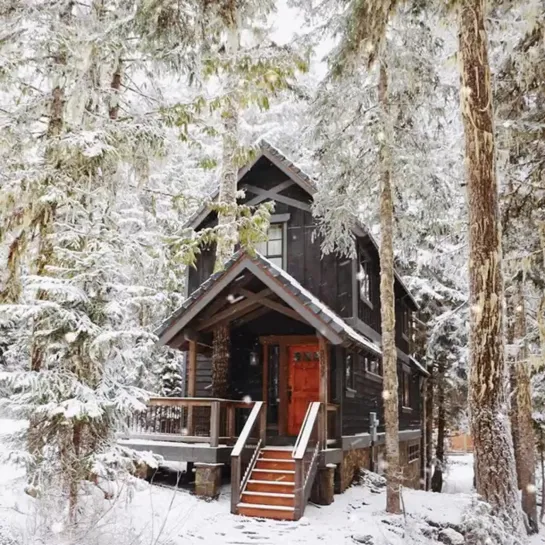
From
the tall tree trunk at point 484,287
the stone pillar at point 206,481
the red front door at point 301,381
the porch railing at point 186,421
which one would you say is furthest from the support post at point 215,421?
the tall tree trunk at point 484,287

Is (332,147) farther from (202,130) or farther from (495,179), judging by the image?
(495,179)

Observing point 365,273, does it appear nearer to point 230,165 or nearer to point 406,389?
point 230,165

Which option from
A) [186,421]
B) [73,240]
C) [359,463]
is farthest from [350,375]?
[73,240]

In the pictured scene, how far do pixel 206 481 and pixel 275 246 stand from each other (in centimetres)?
710

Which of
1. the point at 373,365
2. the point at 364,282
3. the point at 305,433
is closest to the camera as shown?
the point at 305,433

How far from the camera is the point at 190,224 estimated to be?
17188 millimetres

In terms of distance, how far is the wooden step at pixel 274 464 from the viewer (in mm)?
11891

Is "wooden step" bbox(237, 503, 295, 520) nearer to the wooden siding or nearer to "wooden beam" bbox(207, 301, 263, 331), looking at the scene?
the wooden siding

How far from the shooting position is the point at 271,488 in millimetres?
11055

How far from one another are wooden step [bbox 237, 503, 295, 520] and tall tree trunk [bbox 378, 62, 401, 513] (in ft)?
7.20

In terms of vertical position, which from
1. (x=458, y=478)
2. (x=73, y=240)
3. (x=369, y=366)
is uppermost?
(x=73, y=240)

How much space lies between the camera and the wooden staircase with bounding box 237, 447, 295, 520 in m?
10.3

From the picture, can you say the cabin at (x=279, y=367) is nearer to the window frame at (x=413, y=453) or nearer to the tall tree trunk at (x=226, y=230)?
the tall tree trunk at (x=226, y=230)

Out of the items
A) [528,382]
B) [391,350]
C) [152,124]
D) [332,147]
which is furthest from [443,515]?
[152,124]
